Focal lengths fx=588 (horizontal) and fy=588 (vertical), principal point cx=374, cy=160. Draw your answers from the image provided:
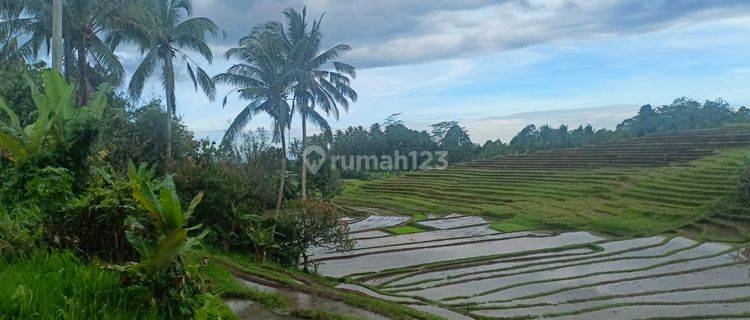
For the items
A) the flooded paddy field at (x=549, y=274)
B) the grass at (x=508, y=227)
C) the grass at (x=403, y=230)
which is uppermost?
the grass at (x=403, y=230)

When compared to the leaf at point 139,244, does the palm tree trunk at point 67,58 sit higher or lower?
higher

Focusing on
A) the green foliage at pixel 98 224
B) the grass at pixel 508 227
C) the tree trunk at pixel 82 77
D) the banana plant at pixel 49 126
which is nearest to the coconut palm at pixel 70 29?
the tree trunk at pixel 82 77

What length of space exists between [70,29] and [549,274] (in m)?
16.2

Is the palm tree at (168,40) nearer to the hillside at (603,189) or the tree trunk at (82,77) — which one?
the tree trunk at (82,77)

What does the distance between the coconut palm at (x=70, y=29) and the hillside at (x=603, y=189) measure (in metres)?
18.7

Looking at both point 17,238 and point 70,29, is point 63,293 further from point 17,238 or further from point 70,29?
point 70,29

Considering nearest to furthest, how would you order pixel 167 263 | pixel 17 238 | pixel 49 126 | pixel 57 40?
pixel 167 263 → pixel 17 238 → pixel 49 126 → pixel 57 40

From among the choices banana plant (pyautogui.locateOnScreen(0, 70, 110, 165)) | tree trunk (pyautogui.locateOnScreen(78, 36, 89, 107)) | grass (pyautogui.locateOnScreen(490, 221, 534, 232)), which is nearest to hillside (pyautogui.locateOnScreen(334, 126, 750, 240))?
grass (pyautogui.locateOnScreen(490, 221, 534, 232))

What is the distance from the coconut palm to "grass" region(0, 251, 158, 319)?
47.8ft

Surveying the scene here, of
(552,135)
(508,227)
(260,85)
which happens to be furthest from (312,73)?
(552,135)

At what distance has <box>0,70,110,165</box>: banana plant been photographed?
6555mm

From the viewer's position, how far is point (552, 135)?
236 ft

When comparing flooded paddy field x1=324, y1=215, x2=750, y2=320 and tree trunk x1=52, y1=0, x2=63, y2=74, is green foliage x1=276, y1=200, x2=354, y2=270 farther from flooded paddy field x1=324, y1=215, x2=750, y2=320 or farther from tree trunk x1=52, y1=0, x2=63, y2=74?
tree trunk x1=52, y1=0, x2=63, y2=74

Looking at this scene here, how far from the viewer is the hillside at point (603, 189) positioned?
2645 cm
